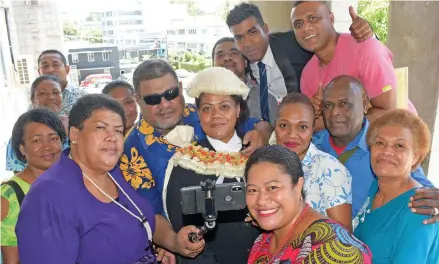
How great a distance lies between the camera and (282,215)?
1634 mm

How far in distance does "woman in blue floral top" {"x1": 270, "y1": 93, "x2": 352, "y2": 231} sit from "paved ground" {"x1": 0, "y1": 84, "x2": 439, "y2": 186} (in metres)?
2.33

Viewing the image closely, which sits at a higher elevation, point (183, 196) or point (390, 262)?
point (183, 196)

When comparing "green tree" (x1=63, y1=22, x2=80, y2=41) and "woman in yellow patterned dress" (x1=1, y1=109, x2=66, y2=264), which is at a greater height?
"green tree" (x1=63, y1=22, x2=80, y2=41)

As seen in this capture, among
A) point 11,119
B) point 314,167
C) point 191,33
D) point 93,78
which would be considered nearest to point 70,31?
point 93,78

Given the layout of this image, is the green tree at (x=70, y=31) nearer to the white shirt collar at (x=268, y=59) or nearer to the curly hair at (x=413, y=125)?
the white shirt collar at (x=268, y=59)

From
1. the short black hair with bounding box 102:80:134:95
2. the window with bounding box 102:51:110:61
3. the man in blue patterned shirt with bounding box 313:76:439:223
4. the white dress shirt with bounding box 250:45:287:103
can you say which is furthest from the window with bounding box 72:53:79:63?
the man in blue patterned shirt with bounding box 313:76:439:223

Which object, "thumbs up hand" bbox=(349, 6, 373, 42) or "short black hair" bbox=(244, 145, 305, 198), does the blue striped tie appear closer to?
"thumbs up hand" bbox=(349, 6, 373, 42)

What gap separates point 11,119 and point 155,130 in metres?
5.59

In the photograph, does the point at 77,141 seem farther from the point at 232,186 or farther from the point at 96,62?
the point at 96,62

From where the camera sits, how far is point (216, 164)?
2133mm

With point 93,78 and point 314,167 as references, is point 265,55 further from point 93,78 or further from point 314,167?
point 93,78

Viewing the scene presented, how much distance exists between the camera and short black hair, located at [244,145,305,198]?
1622 mm

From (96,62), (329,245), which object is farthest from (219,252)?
(96,62)

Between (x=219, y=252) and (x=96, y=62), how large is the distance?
21.5ft
